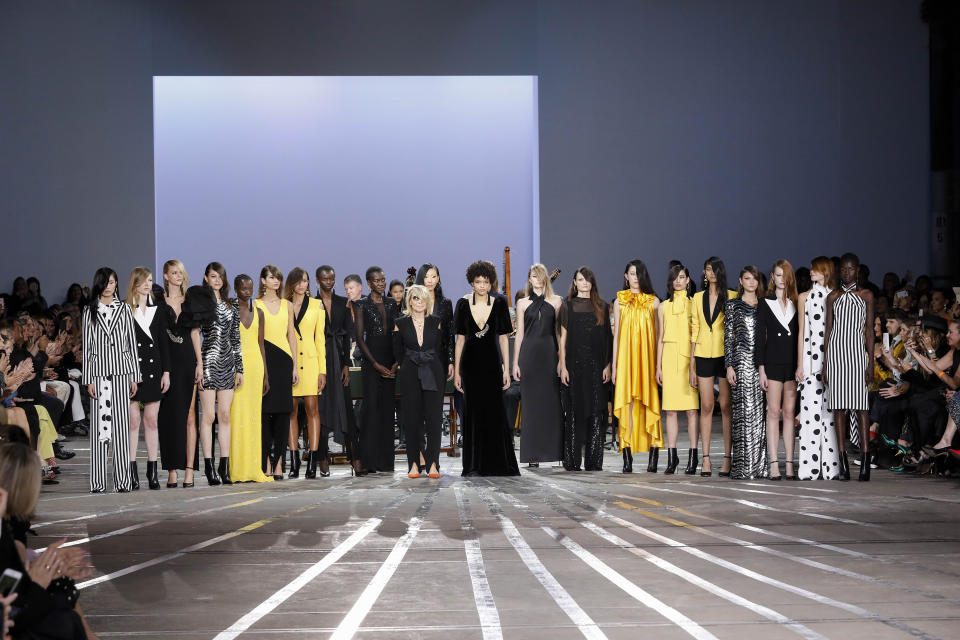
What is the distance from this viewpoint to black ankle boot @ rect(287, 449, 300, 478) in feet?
25.7

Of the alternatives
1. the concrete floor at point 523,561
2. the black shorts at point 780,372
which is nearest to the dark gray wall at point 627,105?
the black shorts at point 780,372

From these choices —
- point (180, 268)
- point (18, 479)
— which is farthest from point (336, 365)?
point (18, 479)

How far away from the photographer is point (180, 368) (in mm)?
7012

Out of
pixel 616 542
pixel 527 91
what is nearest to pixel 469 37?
pixel 527 91

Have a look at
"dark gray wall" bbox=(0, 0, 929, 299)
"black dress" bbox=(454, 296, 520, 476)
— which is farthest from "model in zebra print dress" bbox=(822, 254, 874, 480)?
"dark gray wall" bbox=(0, 0, 929, 299)

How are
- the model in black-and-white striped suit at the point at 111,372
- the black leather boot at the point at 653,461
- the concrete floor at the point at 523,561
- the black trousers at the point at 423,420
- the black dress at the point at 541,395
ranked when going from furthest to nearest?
the black dress at the point at 541,395, the black leather boot at the point at 653,461, the black trousers at the point at 423,420, the model in black-and-white striped suit at the point at 111,372, the concrete floor at the point at 523,561

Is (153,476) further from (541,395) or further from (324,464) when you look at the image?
(541,395)

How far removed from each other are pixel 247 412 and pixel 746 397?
332 centimetres

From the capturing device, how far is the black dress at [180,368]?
7.02 metres

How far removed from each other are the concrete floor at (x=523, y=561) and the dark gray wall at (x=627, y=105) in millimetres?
7030

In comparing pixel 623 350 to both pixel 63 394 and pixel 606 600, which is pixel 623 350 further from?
pixel 63 394

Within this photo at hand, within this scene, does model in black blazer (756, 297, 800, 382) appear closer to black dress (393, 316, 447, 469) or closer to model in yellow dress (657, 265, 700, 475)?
model in yellow dress (657, 265, 700, 475)

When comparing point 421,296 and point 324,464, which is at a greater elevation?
point 421,296

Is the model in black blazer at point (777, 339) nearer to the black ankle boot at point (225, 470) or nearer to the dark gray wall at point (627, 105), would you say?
the black ankle boot at point (225, 470)
